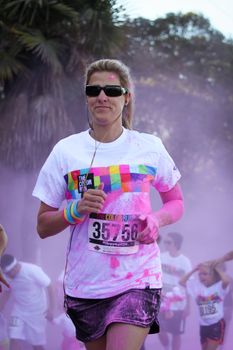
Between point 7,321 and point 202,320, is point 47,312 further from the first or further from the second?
point 202,320

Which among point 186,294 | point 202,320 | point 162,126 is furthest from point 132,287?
point 162,126

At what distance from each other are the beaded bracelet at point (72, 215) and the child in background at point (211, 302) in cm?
610

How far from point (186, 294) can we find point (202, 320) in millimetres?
743

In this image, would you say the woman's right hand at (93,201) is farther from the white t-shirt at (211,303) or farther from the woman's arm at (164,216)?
the white t-shirt at (211,303)

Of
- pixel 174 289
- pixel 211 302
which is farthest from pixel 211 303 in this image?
pixel 174 289

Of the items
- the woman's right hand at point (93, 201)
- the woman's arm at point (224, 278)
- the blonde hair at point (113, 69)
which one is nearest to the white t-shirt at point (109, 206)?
the woman's right hand at point (93, 201)

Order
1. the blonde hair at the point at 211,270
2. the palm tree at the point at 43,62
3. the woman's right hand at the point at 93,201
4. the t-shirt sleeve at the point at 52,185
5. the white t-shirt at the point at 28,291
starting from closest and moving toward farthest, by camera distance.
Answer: the woman's right hand at the point at 93,201, the t-shirt sleeve at the point at 52,185, the blonde hair at the point at 211,270, the white t-shirt at the point at 28,291, the palm tree at the point at 43,62

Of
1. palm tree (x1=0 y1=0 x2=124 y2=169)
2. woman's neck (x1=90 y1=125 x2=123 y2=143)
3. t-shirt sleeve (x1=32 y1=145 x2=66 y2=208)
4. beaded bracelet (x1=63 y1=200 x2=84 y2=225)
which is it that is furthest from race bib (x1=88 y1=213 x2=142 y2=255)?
palm tree (x1=0 y1=0 x2=124 y2=169)

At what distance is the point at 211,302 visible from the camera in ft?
29.0

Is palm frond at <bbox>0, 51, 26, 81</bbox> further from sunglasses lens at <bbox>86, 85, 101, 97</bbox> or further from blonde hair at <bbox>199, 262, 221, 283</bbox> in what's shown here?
sunglasses lens at <bbox>86, 85, 101, 97</bbox>

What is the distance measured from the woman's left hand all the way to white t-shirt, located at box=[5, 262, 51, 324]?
6313 mm

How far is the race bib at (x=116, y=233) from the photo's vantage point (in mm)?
Result: 2967

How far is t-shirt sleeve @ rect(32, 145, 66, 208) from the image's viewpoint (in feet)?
10.2

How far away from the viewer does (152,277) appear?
9.93 feet
